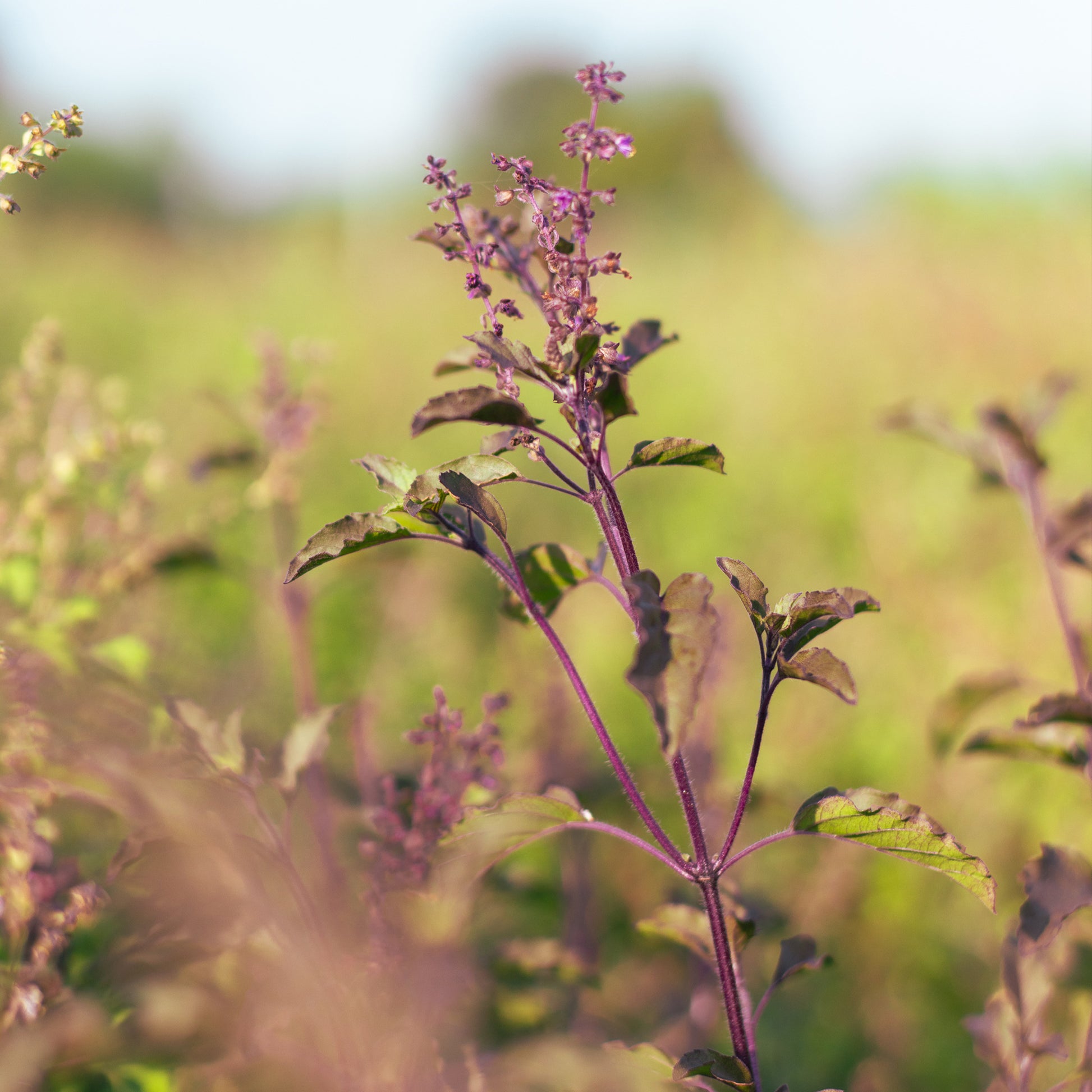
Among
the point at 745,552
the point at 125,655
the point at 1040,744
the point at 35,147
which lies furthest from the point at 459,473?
the point at 745,552

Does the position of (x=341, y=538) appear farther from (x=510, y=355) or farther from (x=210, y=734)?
(x=210, y=734)

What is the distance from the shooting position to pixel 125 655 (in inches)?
46.3

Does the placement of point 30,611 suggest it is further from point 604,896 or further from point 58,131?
point 604,896

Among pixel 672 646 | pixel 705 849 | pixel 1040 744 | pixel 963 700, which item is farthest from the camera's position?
pixel 963 700

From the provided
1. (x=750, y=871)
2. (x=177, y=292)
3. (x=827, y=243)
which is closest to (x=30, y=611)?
(x=750, y=871)

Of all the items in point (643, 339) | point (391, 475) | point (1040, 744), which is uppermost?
point (643, 339)

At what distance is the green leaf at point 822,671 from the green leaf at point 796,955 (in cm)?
34

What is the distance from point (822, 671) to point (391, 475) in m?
0.40

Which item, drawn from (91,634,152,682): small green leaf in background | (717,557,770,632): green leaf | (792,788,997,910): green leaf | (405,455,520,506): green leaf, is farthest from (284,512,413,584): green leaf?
(91,634,152,682): small green leaf in background

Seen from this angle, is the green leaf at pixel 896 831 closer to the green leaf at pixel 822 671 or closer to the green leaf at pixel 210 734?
the green leaf at pixel 822 671

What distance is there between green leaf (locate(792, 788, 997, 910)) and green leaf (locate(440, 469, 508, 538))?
344 mm

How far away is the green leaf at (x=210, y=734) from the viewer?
965mm

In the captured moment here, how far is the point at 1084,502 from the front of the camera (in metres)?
1.20

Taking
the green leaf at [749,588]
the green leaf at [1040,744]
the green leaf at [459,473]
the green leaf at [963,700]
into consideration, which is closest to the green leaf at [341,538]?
the green leaf at [459,473]
